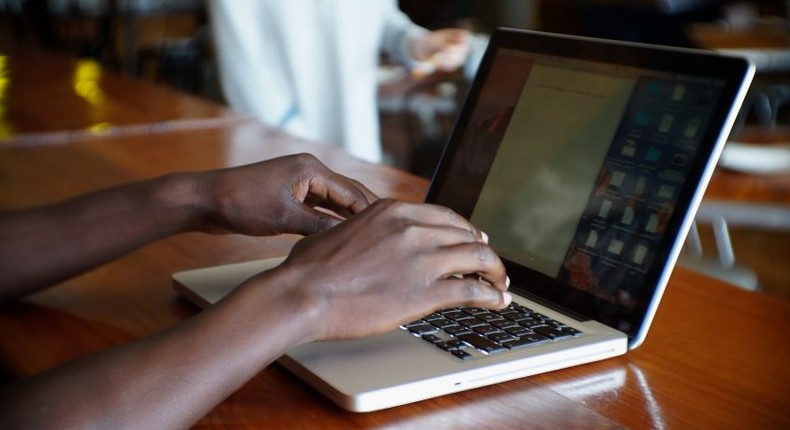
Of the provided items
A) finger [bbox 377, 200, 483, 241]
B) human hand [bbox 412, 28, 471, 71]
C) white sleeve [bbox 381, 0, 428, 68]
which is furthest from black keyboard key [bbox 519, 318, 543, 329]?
white sleeve [bbox 381, 0, 428, 68]

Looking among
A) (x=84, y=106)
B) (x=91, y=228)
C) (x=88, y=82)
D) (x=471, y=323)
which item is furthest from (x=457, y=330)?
(x=88, y=82)

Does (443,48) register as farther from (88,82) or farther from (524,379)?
(524,379)

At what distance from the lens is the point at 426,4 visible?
301 inches

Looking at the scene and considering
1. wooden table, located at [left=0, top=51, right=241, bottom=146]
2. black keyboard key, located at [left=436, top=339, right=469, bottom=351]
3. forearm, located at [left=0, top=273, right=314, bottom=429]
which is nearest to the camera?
forearm, located at [left=0, top=273, right=314, bottom=429]

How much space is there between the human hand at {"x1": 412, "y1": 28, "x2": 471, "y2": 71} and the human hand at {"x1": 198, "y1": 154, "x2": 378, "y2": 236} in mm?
1152

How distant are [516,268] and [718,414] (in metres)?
0.24

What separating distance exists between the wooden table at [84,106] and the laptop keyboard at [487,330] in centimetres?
103

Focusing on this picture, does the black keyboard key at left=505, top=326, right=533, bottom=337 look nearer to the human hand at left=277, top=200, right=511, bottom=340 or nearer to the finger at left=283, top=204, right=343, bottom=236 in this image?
the human hand at left=277, top=200, right=511, bottom=340

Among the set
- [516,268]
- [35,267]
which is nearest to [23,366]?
[35,267]

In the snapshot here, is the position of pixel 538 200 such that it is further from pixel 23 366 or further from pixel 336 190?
pixel 23 366

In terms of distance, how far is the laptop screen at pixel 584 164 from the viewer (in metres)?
0.81

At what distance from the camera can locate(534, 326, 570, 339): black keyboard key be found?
2.63 feet

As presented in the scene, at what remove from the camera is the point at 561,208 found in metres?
0.89

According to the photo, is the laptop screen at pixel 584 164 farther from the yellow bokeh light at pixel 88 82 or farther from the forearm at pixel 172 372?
the yellow bokeh light at pixel 88 82
